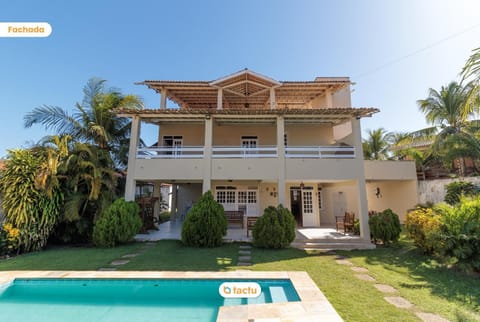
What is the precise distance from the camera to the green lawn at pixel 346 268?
4.58 meters

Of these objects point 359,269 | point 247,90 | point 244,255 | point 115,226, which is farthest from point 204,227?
point 247,90

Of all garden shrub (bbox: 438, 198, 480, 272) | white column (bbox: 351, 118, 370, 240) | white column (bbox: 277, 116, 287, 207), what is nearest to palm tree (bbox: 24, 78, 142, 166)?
white column (bbox: 277, 116, 287, 207)

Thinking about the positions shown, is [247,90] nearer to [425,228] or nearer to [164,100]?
[164,100]

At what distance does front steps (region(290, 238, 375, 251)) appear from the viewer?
1014 centimetres

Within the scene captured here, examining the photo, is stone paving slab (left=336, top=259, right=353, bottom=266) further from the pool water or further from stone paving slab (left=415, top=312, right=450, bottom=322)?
stone paving slab (left=415, top=312, right=450, bottom=322)

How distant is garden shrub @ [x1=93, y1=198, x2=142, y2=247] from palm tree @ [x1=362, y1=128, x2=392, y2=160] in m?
23.2

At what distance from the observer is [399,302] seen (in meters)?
4.84

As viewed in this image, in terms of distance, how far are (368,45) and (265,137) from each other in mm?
8259

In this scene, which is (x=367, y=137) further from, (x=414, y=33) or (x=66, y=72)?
(x=66, y=72)

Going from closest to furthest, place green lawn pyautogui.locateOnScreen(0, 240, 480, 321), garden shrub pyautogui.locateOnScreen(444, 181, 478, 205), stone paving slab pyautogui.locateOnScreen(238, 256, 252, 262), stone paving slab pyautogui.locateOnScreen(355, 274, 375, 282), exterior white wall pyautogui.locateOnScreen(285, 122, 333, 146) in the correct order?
green lawn pyautogui.locateOnScreen(0, 240, 480, 321), stone paving slab pyautogui.locateOnScreen(355, 274, 375, 282), stone paving slab pyautogui.locateOnScreen(238, 256, 252, 262), garden shrub pyautogui.locateOnScreen(444, 181, 478, 205), exterior white wall pyautogui.locateOnScreen(285, 122, 333, 146)

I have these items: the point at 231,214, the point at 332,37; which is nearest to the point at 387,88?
the point at 332,37

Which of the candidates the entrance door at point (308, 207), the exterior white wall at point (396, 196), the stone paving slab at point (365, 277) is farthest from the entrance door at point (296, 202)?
the stone paving slab at point (365, 277)

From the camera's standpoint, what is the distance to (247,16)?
1225cm

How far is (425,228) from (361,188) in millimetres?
3261
